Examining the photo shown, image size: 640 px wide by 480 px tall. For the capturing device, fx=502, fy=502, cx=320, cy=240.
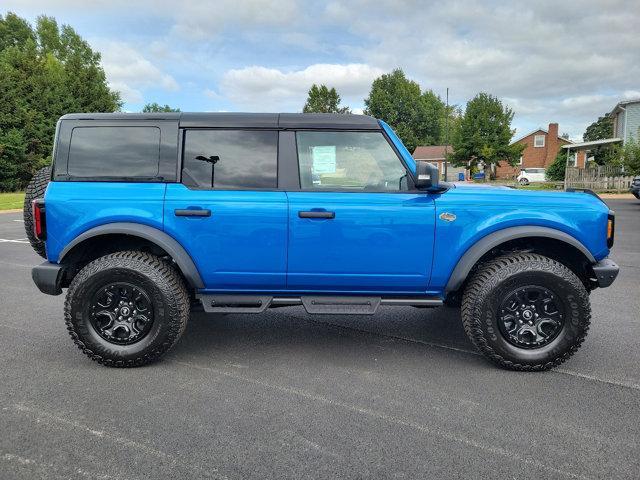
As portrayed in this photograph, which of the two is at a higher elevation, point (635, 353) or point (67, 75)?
point (67, 75)

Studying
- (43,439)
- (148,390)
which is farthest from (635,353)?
(43,439)

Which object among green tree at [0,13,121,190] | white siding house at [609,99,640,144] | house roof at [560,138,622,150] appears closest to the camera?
green tree at [0,13,121,190]

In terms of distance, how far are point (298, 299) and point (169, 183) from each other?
1296 millimetres

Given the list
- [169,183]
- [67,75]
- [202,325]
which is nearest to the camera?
[169,183]

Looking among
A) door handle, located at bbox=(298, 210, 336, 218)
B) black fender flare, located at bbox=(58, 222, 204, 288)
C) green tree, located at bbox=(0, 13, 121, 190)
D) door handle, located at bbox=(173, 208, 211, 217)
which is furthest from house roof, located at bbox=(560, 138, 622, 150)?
black fender flare, located at bbox=(58, 222, 204, 288)

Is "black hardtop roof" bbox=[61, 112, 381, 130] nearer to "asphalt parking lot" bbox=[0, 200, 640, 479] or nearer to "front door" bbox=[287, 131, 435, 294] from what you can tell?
"front door" bbox=[287, 131, 435, 294]

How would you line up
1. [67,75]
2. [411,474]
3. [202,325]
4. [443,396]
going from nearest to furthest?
[411,474] → [443,396] → [202,325] → [67,75]

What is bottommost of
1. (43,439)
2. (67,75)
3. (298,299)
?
(43,439)

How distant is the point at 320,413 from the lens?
3006mm

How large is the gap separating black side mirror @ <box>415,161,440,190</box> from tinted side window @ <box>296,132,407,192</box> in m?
0.21

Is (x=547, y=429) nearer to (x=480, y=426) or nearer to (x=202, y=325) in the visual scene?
(x=480, y=426)

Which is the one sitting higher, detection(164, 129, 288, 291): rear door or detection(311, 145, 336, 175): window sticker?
detection(311, 145, 336, 175): window sticker

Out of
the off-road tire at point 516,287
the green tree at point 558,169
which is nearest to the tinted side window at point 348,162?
the off-road tire at point 516,287

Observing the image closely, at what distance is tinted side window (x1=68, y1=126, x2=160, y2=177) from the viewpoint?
12.3ft
